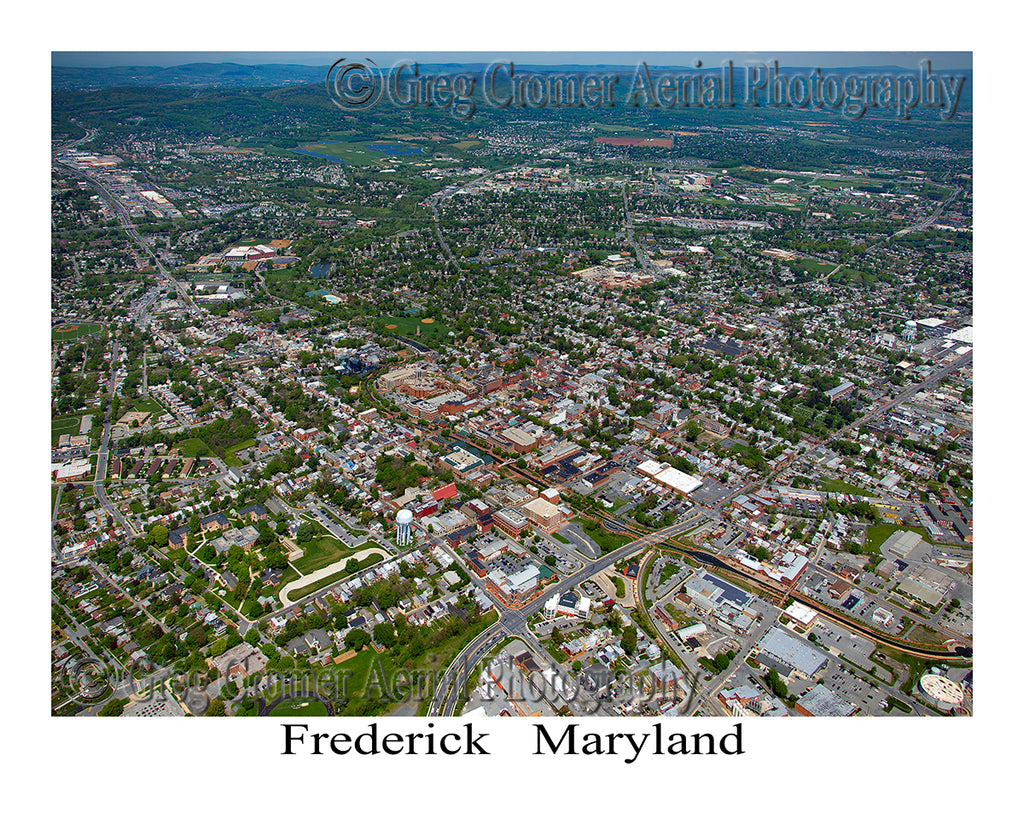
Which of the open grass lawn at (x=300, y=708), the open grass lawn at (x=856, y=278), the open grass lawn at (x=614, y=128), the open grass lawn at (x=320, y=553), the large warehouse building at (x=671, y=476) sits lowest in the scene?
the open grass lawn at (x=300, y=708)

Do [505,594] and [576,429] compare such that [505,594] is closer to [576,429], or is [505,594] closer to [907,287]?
[576,429]

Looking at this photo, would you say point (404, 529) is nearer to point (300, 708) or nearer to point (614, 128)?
point (300, 708)

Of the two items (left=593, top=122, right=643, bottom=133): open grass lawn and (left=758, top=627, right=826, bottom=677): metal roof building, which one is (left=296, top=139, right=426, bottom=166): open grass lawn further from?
(left=758, top=627, right=826, bottom=677): metal roof building

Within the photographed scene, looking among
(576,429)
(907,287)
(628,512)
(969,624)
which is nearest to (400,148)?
(907,287)

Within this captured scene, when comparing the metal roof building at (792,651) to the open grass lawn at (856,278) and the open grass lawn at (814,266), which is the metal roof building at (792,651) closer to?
the open grass lawn at (856,278)

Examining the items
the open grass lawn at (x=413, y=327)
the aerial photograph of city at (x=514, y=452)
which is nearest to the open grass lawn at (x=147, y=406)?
the aerial photograph of city at (x=514, y=452)

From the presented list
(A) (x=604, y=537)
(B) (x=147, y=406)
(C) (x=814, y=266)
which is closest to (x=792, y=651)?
(A) (x=604, y=537)

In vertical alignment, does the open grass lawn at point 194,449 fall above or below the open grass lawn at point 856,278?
below
